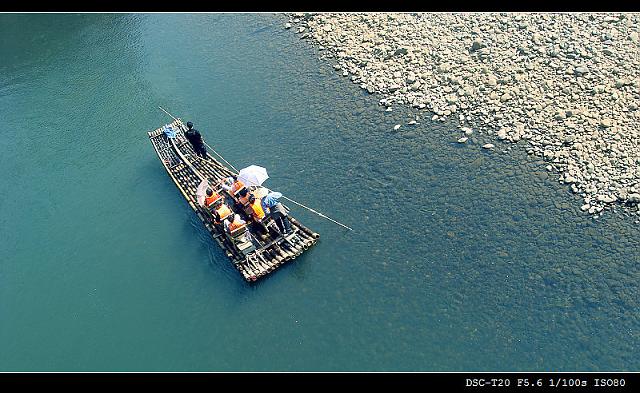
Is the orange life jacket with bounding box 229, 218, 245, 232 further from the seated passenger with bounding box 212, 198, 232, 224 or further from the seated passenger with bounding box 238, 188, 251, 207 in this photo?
the seated passenger with bounding box 238, 188, 251, 207

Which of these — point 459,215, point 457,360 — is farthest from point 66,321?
point 459,215

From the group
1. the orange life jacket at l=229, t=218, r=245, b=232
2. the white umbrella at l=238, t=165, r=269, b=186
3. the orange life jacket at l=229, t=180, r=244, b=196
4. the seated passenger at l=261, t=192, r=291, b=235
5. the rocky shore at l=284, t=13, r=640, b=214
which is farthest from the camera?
the rocky shore at l=284, t=13, r=640, b=214

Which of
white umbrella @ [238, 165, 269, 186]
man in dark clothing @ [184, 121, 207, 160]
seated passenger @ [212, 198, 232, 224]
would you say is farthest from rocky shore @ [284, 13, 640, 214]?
seated passenger @ [212, 198, 232, 224]

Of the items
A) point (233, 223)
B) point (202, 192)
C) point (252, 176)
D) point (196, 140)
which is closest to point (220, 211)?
point (233, 223)

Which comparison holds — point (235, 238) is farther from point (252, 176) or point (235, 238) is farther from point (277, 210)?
point (252, 176)

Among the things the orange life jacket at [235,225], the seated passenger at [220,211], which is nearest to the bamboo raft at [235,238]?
the orange life jacket at [235,225]

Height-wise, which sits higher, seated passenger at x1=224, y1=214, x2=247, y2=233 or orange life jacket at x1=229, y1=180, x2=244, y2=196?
orange life jacket at x1=229, y1=180, x2=244, y2=196
